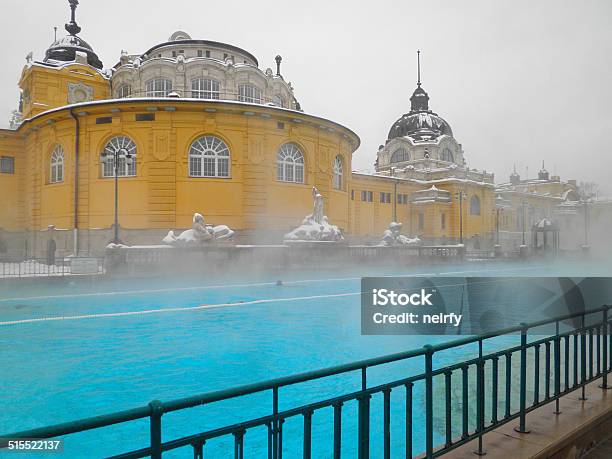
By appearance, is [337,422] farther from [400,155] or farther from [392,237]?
[400,155]

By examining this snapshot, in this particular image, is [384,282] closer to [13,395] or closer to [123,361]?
[123,361]

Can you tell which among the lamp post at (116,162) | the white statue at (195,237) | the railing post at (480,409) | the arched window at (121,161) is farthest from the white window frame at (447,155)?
the railing post at (480,409)

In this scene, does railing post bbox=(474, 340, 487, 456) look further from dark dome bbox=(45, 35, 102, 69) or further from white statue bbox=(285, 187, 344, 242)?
dark dome bbox=(45, 35, 102, 69)

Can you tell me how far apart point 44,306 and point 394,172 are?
173ft

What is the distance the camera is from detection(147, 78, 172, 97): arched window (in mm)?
35719

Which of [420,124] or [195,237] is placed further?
[420,124]

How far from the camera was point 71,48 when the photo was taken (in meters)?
40.3

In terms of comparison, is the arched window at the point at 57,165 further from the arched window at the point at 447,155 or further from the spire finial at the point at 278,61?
the arched window at the point at 447,155

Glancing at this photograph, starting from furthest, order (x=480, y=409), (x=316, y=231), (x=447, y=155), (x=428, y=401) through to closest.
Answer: (x=447, y=155) < (x=316, y=231) < (x=480, y=409) < (x=428, y=401)

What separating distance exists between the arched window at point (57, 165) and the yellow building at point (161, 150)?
0.31 feet

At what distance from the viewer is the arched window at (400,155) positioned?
63.5m

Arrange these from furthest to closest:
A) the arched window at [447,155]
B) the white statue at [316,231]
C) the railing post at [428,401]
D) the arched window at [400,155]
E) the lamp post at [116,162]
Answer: the arched window at [400,155] → the arched window at [447,155] → the white statue at [316,231] → the lamp post at [116,162] → the railing post at [428,401]

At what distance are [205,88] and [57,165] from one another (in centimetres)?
1224

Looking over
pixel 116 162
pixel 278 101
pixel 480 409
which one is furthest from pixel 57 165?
pixel 480 409
